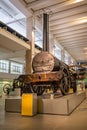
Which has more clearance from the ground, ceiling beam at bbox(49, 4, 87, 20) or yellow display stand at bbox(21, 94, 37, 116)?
ceiling beam at bbox(49, 4, 87, 20)

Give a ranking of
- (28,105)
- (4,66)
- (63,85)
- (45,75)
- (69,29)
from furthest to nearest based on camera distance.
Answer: (4,66), (69,29), (63,85), (45,75), (28,105)

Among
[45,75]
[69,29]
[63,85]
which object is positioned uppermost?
[69,29]

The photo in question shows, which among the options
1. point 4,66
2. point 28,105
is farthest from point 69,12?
point 4,66

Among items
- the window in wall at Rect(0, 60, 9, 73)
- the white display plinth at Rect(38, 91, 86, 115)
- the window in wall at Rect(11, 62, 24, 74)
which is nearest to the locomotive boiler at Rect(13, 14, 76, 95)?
the white display plinth at Rect(38, 91, 86, 115)

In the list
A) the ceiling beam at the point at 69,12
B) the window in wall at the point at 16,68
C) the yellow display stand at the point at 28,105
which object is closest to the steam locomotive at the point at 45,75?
the yellow display stand at the point at 28,105

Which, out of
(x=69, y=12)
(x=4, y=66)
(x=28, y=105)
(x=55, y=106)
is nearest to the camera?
(x=28, y=105)

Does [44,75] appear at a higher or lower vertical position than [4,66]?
lower

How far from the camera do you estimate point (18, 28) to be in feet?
50.6

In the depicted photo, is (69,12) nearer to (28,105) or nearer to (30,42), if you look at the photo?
(30,42)

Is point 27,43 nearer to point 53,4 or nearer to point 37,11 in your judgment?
point 37,11

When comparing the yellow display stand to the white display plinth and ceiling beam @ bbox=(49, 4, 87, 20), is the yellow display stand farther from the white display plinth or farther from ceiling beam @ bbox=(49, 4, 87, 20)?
ceiling beam @ bbox=(49, 4, 87, 20)

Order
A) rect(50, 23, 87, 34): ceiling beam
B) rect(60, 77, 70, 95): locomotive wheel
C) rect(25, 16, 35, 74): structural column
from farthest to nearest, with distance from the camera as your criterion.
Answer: rect(50, 23, 87, 34): ceiling beam
rect(25, 16, 35, 74): structural column
rect(60, 77, 70, 95): locomotive wheel

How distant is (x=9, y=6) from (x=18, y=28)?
433 cm

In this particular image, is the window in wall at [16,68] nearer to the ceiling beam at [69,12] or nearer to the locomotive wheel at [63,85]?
the ceiling beam at [69,12]
